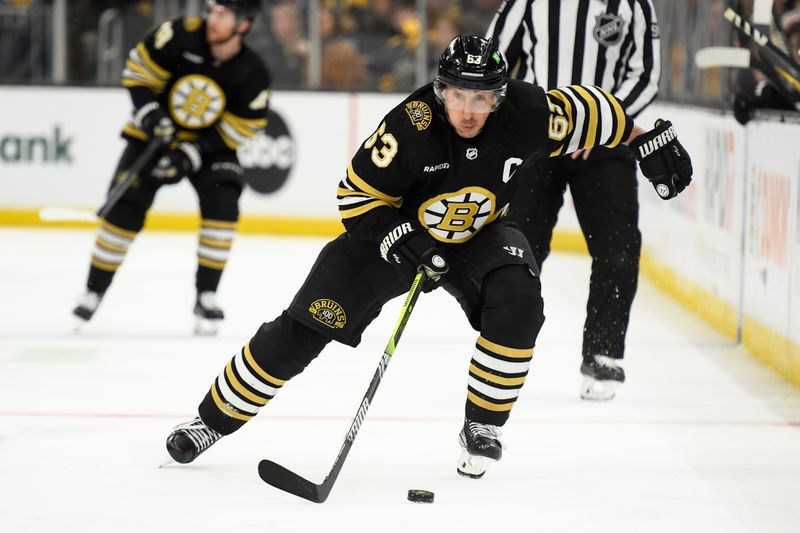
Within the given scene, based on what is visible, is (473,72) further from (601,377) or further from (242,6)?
(242,6)

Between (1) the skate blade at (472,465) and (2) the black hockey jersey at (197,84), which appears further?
(2) the black hockey jersey at (197,84)

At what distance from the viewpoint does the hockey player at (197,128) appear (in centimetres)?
483

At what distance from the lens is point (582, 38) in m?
3.90

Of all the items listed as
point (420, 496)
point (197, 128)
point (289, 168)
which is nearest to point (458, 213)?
point (420, 496)

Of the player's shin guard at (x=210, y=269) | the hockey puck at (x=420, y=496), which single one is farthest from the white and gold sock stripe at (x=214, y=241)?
the hockey puck at (x=420, y=496)

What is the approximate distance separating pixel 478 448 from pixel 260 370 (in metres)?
0.50

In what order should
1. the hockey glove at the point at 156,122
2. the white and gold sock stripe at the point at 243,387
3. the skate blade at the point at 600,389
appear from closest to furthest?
1. the white and gold sock stripe at the point at 243,387
2. the skate blade at the point at 600,389
3. the hockey glove at the point at 156,122

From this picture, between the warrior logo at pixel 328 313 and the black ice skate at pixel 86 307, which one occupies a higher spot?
the warrior logo at pixel 328 313

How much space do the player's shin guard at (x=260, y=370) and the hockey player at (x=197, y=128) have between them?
1928 millimetres

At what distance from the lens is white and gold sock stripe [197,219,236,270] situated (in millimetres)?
4852

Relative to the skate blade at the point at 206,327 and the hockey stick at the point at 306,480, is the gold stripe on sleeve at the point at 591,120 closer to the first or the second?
the hockey stick at the point at 306,480

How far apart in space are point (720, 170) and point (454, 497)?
2.68 m

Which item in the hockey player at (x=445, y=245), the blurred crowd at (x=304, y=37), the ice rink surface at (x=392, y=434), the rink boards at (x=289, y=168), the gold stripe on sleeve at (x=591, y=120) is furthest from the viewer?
the blurred crowd at (x=304, y=37)

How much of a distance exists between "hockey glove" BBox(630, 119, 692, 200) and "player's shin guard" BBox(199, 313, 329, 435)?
844 mm
